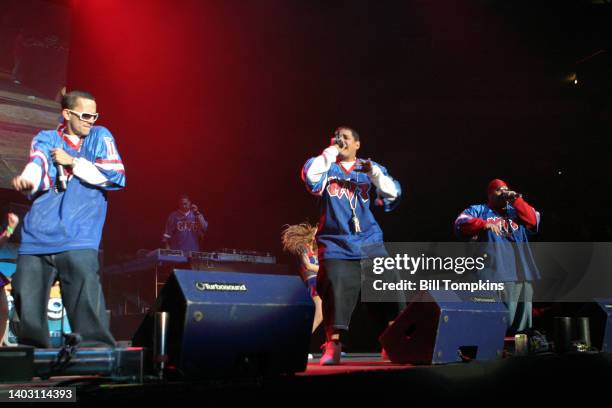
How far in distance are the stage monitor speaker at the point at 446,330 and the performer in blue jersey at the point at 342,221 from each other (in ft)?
1.19

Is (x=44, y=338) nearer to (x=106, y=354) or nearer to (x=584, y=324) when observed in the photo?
(x=106, y=354)

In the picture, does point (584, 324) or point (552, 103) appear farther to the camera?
point (552, 103)

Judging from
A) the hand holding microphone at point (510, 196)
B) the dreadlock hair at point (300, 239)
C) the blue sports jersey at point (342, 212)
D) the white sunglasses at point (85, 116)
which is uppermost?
the white sunglasses at point (85, 116)

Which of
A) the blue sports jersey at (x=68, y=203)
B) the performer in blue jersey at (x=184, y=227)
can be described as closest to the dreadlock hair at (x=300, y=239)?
the performer in blue jersey at (x=184, y=227)

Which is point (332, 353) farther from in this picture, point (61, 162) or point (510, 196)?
point (510, 196)

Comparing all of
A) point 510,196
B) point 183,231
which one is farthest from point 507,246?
point 183,231

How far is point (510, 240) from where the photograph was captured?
20.5 feet

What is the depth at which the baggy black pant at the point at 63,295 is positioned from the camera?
3.32 meters

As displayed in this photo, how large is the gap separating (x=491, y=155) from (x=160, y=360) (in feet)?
27.0

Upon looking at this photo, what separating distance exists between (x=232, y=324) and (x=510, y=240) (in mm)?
4217

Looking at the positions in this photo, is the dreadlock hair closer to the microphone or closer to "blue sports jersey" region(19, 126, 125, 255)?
"blue sports jersey" region(19, 126, 125, 255)

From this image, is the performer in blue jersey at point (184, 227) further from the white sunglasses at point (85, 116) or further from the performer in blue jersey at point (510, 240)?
the white sunglasses at point (85, 116)

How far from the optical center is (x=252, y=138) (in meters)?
10.4

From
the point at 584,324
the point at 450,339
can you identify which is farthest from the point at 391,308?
the point at 584,324
